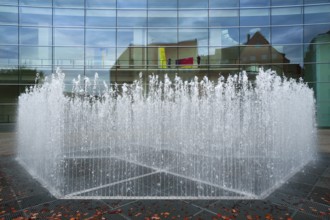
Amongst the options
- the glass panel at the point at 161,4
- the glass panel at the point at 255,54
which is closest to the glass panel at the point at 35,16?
the glass panel at the point at 161,4

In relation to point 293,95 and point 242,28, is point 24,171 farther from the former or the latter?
point 242,28

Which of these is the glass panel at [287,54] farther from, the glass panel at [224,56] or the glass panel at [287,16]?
the glass panel at [224,56]

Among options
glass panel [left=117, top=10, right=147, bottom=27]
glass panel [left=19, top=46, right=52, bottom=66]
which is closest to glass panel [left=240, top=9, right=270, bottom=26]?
glass panel [left=117, top=10, right=147, bottom=27]

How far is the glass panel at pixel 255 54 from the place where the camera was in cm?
1577

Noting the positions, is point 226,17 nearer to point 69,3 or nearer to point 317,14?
point 317,14

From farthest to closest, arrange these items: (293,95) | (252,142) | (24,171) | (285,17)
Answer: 1. (285,17)
2. (252,142)
3. (293,95)
4. (24,171)

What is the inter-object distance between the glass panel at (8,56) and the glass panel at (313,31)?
19591mm

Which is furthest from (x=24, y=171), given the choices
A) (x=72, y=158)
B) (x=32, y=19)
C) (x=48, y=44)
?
(x=32, y=19)

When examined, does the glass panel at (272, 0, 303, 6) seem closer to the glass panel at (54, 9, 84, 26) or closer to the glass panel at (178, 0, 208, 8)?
the glass panel at (178, 0, 208, 8)

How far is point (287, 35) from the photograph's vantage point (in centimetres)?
1549

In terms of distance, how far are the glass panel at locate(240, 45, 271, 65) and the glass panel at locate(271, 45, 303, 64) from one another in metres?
0.45

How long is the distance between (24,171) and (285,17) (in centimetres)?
1704

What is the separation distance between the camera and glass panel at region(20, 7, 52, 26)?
15695 millimetres

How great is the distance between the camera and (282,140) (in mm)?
6168
